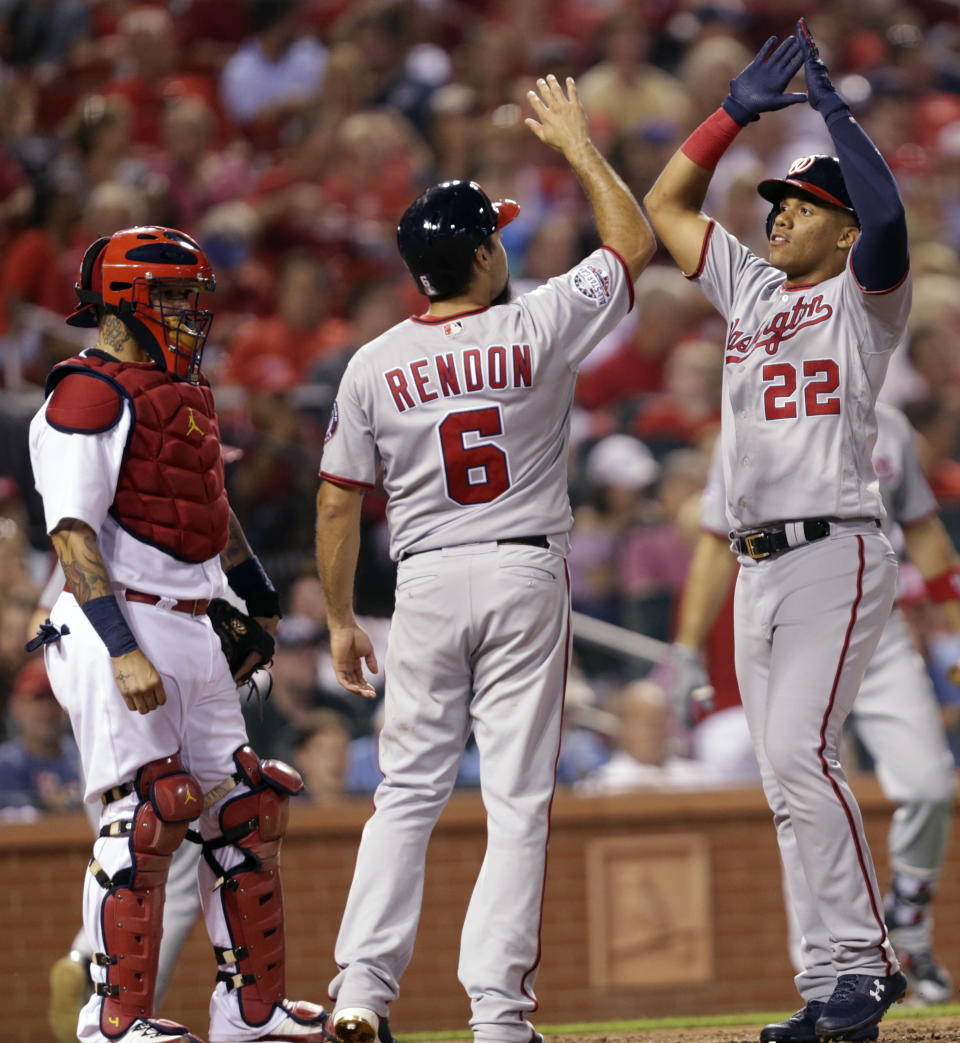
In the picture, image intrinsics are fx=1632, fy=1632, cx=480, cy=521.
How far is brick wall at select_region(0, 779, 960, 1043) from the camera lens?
7359 millimetres

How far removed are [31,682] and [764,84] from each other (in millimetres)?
4670

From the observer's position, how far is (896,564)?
14.3 feet

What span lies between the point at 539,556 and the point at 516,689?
351 millimetres

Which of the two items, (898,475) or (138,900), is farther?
(898,475)

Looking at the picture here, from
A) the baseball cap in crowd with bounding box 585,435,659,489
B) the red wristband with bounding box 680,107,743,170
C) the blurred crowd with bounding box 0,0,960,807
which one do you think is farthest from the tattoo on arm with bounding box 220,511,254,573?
the baseball cap in crowd with bounding box 585,435,659,489

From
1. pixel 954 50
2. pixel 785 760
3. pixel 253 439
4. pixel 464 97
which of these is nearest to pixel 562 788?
pixel 253 439

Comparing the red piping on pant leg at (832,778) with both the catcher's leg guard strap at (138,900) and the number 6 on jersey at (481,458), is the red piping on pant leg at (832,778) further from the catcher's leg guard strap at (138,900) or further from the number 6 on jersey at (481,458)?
the catcher's leg guard strap at (138,900)

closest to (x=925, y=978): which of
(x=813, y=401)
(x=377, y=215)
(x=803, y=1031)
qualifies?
(x=803, y=1031)

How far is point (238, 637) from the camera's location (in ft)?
15.3

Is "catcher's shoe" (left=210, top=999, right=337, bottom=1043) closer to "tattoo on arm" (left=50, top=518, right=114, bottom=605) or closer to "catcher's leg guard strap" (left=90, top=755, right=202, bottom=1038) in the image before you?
"catcher's leg guard strap" (left=90, top=755, right=202, bottom=1038)

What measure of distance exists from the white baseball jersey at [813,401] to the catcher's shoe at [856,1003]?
1177 millimetres

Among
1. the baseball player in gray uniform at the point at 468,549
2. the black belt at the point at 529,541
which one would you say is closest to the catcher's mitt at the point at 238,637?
the baseball player in gray uniform at the point at 468,549

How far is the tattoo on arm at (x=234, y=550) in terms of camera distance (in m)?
4.81

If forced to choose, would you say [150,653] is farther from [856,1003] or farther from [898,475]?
[898,475]
